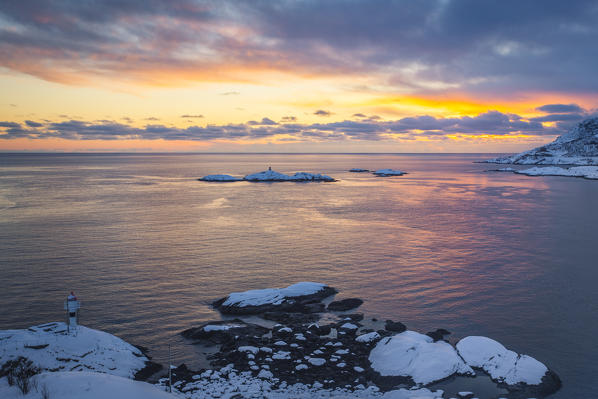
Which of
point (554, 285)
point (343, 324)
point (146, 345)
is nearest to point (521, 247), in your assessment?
point (554, 285)

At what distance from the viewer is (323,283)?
23.2 meters

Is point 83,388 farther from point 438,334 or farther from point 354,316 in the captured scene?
point 438,334

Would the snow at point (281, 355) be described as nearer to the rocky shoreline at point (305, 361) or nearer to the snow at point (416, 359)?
the rocky shoreline at point (305, 361)

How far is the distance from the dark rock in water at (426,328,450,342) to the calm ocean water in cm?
44

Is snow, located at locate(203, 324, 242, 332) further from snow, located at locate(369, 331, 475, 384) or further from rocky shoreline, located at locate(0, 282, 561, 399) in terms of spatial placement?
snow, located at locate(369, 331, 475, 384)

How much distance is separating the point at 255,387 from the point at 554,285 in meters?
19.9

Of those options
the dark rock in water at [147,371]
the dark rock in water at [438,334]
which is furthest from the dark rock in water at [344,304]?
the dark rock in water at [147,371]

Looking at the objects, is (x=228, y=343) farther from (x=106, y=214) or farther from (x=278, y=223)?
(x=106, y=214)

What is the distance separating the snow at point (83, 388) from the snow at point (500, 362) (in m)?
11.0

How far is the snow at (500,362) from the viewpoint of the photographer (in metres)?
12.9

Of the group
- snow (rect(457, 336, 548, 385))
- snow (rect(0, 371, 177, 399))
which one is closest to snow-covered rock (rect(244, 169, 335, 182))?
snow (rect(457, 336, 548, 385))

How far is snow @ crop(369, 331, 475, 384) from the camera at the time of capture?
13.1 metres

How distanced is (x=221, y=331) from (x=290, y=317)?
334 cm

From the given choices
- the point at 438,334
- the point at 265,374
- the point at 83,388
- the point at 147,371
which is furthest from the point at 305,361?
the point at 83,388
